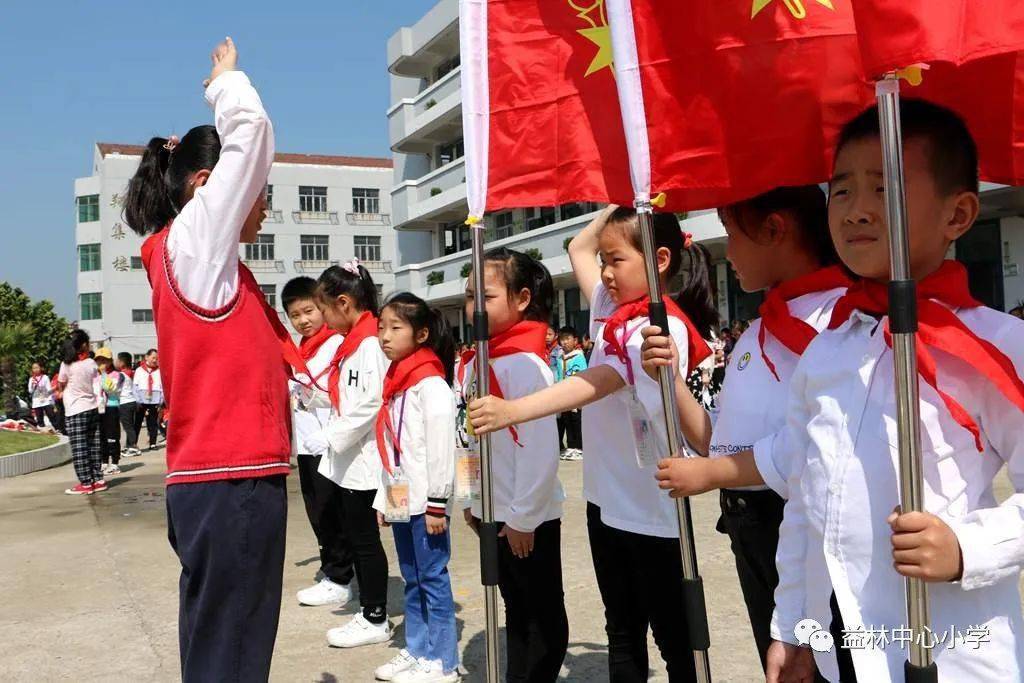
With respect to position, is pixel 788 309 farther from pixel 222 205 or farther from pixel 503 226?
pixel 503 226

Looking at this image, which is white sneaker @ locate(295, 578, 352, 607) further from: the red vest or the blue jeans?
the red vest

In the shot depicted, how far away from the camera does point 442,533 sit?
11.6 feet

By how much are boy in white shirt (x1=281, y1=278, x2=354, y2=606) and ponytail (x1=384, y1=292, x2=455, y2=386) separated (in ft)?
3.13

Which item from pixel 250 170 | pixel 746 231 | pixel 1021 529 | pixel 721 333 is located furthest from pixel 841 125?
pixel 721 333

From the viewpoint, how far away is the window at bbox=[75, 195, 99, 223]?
4788 centimetres

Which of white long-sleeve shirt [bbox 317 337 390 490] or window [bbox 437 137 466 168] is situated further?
window [bbox 437 137 466 168]

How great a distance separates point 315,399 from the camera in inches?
194

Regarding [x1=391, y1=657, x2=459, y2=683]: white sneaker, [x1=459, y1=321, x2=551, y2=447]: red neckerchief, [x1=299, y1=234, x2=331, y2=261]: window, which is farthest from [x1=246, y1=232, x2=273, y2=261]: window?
[x1=459, y1=321, x2=551, y2=447]: red neckerchief

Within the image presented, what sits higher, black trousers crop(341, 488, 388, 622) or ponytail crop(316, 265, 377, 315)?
ponytail crop(316, 265, 377, 315)

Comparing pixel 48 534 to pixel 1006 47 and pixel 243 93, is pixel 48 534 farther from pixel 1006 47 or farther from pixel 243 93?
pixel 1006 47

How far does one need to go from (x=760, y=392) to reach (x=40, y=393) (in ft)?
69.0

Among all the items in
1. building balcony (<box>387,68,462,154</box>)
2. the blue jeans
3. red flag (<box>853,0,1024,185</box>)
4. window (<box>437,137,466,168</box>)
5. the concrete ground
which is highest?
building balcony (<box>387,68,462,154</box>)

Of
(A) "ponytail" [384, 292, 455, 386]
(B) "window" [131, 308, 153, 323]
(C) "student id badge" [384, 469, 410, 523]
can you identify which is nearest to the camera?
(C) "student id badge" [384, 469, 410, 523]

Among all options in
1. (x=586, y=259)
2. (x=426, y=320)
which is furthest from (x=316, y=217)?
(x=586, y=259)
